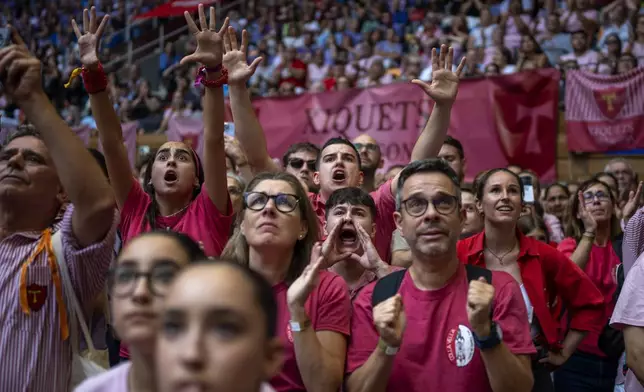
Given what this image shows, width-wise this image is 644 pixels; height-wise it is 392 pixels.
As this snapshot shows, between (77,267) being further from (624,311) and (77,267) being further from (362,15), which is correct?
(362,15)

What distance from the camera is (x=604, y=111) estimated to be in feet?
28.0

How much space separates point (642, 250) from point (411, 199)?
1538 mm

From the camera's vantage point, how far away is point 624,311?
10.9 feet

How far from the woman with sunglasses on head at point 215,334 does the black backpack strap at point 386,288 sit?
3.62 ft

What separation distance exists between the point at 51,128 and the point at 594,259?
3.73 meters

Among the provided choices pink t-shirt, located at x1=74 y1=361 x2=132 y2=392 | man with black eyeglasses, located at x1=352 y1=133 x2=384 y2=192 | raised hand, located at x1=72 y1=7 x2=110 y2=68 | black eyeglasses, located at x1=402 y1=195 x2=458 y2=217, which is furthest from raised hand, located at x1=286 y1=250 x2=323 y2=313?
man with black eyeglasses, located at x1=352 y1=133 x2=384 y2=192

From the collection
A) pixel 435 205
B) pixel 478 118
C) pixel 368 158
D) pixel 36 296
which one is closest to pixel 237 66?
pixel 368 158

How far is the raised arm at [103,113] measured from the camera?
329cm

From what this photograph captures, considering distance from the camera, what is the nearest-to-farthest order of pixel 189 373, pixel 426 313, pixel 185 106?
pixel 189 373, pixel 426 313, pixel 185 106

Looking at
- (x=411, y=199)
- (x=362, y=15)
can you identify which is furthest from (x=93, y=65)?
(x=362, y=15)

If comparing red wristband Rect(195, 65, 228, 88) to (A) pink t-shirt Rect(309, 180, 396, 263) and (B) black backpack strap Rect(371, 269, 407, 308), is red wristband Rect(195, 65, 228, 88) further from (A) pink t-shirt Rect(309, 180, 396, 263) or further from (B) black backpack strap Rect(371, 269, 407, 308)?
(B) black backpack strap Rect(371, 269, 407, 308)

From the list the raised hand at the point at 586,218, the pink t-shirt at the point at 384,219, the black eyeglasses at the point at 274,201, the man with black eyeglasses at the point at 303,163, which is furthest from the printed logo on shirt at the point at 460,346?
the raised hand at the point at 586,218

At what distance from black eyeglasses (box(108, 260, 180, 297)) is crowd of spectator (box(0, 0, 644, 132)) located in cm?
734

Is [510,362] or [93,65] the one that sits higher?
[93,65]
